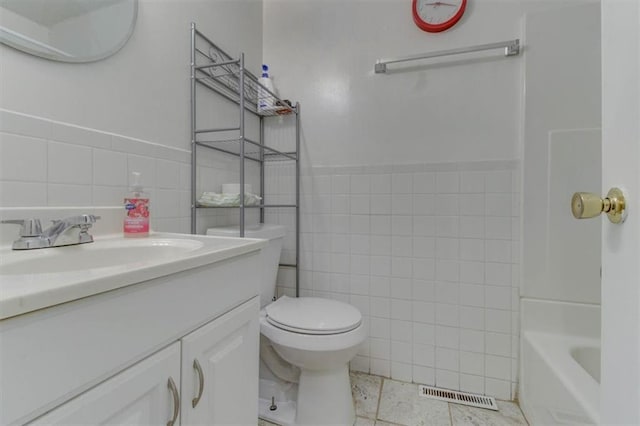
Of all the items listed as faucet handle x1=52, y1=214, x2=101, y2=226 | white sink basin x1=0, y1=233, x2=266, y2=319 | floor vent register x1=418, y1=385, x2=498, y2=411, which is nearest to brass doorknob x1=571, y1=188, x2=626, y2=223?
white sink basin x1=0, y1=233, x2=266, y2=319

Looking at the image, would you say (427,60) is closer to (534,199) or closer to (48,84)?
(534,199)

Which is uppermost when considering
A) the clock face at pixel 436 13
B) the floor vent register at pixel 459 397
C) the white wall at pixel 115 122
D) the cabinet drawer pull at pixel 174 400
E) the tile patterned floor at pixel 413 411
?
the clock face at pixel 436 13

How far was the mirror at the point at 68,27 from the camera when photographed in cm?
68

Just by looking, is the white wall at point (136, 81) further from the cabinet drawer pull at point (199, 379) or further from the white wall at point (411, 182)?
the cabinet drawer pull at point (199, 379)

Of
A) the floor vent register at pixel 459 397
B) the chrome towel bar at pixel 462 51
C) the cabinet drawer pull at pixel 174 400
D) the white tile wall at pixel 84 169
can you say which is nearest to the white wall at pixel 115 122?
the white tile wall at pixel 84 169

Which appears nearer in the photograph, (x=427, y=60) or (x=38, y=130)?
(x=38, y=130)

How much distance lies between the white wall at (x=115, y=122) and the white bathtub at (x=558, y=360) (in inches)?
57.5

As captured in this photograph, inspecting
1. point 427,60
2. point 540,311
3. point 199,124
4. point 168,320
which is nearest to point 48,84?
point 199,124

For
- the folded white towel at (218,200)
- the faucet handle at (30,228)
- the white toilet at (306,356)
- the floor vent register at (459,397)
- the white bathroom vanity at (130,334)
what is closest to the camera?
the white bathroom vanity at (130,334)

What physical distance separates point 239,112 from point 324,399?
1.31 meters

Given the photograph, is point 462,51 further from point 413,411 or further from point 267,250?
point 413,411

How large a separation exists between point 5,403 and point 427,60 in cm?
174

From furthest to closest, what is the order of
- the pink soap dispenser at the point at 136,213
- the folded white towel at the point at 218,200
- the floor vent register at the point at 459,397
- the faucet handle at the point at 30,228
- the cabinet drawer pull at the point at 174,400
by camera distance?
the floor vent register at the point at 459,397
the folded white towel at the point at 218,200
the pink soap dispenser at the point at 136,213
the faucet handle at the point at 30,228
the cabinet drawer pull at the point at 174,400

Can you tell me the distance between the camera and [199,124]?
1.24 metres
